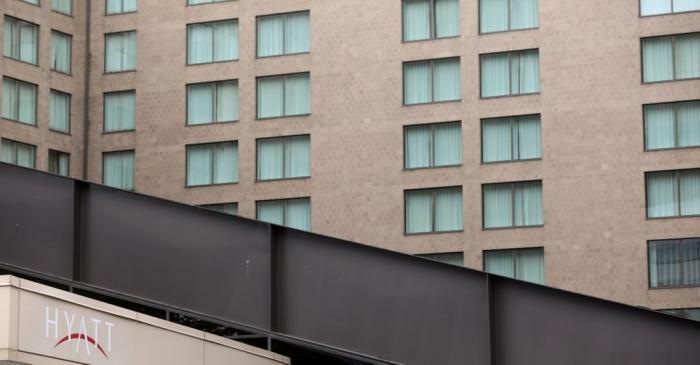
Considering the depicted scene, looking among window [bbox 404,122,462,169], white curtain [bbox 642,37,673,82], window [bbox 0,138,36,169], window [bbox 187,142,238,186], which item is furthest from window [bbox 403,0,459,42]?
window [bbox 0,138,36,169]

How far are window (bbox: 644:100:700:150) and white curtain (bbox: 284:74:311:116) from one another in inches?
596

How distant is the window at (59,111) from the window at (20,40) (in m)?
2.12

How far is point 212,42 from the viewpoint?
6638 cm

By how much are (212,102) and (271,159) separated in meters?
4.17

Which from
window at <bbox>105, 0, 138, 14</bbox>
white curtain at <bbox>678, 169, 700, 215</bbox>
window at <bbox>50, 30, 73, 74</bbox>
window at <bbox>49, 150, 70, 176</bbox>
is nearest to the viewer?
white curtain at <bbox>678, 169, 700, 215</bbox>

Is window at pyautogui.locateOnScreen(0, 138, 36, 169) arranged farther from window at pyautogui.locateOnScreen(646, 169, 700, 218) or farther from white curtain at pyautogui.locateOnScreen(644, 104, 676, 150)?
window at pyautogui.locateOnScreen(646, 169, 700, 218)

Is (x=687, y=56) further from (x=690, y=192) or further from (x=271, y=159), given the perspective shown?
(x=271, y=159)

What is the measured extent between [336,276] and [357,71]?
4137 cm

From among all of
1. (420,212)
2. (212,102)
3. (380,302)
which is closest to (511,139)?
(420,212)

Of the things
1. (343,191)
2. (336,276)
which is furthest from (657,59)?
(336,276)

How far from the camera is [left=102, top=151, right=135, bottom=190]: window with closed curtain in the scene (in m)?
67.1

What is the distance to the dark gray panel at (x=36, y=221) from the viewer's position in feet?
73.0

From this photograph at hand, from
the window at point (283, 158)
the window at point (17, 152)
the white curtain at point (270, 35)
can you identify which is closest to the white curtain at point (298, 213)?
the window at point (283, 158)

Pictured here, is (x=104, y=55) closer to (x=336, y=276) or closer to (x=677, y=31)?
(x=677, y=31)
